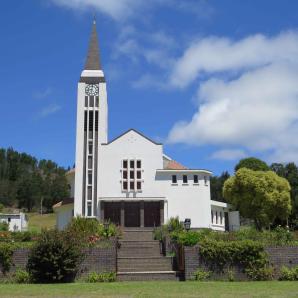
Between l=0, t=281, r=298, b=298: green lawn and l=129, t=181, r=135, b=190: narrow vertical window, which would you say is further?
l=129, t=181, r=135, b=190: narrow vertical window

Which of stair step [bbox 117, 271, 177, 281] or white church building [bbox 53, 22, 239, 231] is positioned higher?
white church building [bbox 53, 22, 239, 231]

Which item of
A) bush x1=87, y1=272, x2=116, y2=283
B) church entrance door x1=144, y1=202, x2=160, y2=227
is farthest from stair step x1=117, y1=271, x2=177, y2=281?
church entrance door x1=144, y1=202, x2=160, y2=227

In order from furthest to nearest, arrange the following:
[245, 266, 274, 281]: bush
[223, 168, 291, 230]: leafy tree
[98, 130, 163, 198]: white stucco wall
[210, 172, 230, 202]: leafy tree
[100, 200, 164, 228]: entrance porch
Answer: [210, 172, 230, 202]: leafy tree → [223, 168, 291, 230]: leafy tree → [98, 130, 163, 198]: white stucco wall → [100, 200, 164, 228]: entrance porch → [245, 266, 274, 281]: bush

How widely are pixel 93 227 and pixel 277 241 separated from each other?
10.1m

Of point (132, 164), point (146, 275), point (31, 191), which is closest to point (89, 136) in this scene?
point (132, 164)

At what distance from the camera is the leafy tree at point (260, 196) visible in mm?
53438

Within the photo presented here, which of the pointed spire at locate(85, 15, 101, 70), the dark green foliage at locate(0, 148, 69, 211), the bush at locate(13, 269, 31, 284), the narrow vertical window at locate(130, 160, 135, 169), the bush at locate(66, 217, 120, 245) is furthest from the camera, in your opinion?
the dark green foliage at locate(0, 148, 69, 211)

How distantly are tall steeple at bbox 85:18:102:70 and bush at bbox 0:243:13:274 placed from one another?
32537 millimetres

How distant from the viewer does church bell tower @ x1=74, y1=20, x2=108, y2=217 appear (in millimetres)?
46094

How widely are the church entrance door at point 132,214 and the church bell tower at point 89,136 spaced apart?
3.05 meters

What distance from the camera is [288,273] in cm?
2022

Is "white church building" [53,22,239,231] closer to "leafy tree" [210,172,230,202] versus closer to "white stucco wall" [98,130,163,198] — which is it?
"white stucco wall" [98,130,163,198]

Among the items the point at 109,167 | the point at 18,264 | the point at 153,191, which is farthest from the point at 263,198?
the point at 18,264

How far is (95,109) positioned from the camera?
4791 cm
